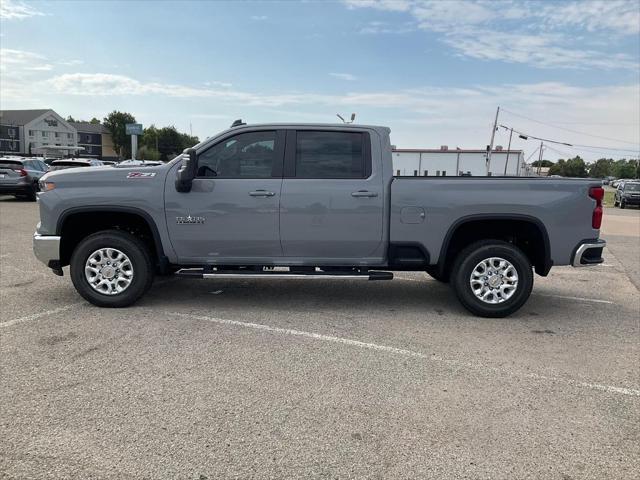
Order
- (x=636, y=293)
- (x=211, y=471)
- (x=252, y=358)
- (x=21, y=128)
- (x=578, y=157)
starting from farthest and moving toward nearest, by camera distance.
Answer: (x=578, y=157) → (x=21, y=128) → (x=636, y=293) → (x=252, y=358) → (x=211, y=471)

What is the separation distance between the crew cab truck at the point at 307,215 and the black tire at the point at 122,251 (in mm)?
11

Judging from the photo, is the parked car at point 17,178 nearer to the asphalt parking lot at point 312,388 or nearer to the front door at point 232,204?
the asphalt parking lot at point 312,388

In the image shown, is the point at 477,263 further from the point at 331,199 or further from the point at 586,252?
the point at 331,199

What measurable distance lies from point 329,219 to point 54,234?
296 cm

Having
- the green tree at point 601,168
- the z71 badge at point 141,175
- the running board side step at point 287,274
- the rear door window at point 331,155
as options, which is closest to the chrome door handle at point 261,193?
the rear door window at point 331,155

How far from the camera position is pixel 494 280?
18.5 feet

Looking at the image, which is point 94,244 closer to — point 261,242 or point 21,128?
point 261,242

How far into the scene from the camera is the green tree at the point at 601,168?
152m

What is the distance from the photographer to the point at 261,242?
18.3 ft

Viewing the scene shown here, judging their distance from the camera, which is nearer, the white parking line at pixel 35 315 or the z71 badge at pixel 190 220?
the white parking line at pixel 35 315

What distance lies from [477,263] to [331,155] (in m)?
1.96

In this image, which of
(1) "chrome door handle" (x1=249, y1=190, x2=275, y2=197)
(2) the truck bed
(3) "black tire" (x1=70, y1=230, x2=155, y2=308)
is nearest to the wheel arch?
(3) "black tire" (x1=70, y1=230, x2=155, y2=308)

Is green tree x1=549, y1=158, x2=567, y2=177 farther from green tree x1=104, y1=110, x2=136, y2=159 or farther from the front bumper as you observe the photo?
the front bumper

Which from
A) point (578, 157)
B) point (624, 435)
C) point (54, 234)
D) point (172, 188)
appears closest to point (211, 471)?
point (624, 435)
